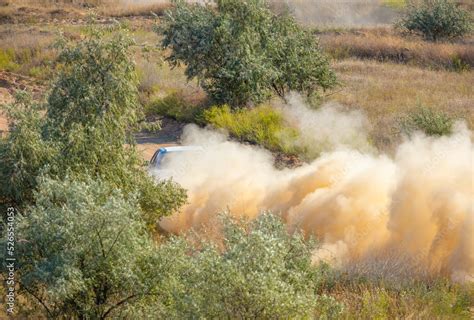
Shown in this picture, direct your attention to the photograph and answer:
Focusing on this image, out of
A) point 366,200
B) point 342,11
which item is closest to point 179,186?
point 366,200

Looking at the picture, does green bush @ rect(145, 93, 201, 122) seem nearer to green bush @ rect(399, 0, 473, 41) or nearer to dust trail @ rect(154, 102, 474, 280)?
dust trail @ rect(154, 102, 474, 280)

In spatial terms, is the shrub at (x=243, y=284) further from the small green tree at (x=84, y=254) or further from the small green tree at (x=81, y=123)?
the small green tree at (x=81, y=123)

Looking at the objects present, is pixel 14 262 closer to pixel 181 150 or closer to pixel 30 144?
pixel 30 144

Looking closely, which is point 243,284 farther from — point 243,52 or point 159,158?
point 243,52

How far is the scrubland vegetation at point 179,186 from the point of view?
9125mm

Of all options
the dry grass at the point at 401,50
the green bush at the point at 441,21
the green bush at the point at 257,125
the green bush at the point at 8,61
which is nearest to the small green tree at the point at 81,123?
the green bush at the point at 257,125

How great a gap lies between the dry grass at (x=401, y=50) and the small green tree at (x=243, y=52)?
9.77 meters

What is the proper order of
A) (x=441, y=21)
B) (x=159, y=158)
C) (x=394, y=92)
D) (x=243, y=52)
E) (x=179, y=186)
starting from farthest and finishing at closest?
1. (x=441, y=21)
2. (x=394, y=92)
3. (x=243, y=52)
4. (x=159, y=158)
5. (x=179, y=186)

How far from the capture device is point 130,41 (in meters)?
13.8

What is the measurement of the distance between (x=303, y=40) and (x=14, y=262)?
19.4 m

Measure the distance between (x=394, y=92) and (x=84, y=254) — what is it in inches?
797

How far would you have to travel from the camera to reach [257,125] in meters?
24.3

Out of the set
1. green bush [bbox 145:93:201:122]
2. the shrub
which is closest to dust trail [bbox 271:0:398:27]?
green bush [bbox 145:93:201:122]

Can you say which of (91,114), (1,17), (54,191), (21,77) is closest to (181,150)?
(91,114)
